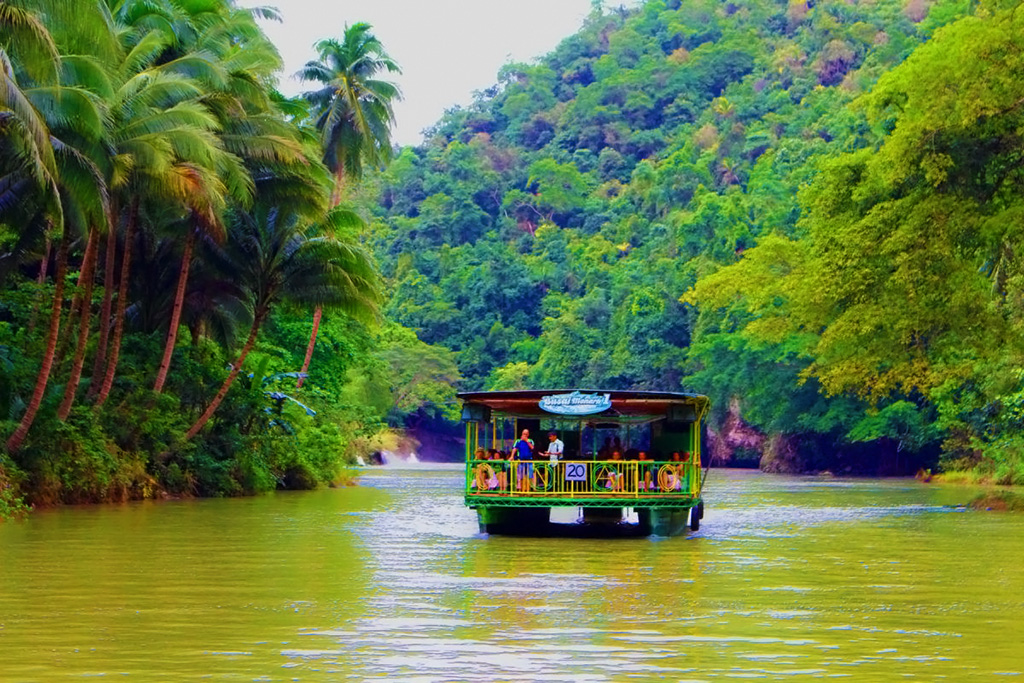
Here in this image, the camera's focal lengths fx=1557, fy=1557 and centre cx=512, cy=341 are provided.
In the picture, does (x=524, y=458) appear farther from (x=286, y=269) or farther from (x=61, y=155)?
(x=286, y=269)

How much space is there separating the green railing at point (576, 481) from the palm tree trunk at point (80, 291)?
10.7 metres

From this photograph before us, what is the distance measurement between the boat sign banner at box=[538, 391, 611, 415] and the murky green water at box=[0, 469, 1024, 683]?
1.99 m

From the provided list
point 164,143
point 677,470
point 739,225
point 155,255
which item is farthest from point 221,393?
point 739,225

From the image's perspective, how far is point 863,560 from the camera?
2022 centimetres

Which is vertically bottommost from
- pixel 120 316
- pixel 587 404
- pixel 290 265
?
pixel 587 404

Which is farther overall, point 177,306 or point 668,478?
point 177,306

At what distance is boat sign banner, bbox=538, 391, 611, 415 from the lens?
23094mm

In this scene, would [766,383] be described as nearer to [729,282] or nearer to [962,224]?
[729,282]

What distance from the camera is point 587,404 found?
23.2m

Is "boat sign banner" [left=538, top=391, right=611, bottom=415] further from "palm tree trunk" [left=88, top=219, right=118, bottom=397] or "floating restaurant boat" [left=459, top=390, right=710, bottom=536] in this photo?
"palm tree trunk" [left=88, top=219, right=118, bottom=397]

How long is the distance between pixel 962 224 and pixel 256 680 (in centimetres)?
2290

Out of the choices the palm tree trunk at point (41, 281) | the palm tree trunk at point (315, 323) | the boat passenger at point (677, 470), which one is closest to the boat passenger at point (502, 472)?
the boat passenger at point (677, 470)

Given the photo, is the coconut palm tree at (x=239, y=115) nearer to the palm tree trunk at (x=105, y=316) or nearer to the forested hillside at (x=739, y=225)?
the palm tree trunk at (x=105, y=316)

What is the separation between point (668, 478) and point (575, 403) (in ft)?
6.18
